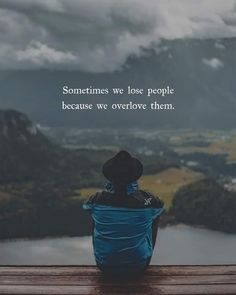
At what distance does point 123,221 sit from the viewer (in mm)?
2529

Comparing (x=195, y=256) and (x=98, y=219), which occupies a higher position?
(x=98, y=219)

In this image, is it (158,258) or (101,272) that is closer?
(101,272)

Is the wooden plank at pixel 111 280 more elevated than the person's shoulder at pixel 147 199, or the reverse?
the person's shoulder at pixel 147 199

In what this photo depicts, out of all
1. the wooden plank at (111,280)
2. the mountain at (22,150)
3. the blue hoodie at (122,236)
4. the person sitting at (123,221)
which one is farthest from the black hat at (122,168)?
the mountain at (22,150)

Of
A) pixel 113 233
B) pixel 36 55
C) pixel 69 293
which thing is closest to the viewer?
pixel 69 293

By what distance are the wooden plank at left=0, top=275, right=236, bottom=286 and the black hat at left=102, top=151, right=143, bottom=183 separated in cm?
41

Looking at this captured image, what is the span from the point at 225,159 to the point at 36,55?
1303 mm

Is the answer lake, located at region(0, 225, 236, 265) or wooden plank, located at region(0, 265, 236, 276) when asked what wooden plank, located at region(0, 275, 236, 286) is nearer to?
wooden plank, located at region(0, 265, 236, 276)

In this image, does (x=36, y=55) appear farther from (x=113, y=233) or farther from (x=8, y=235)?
(x=113, y=233)

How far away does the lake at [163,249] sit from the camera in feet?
11.3

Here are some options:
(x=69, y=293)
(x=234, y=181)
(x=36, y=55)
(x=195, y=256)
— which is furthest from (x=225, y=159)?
(x=69, y=293)

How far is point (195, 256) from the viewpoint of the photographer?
3.46 metres

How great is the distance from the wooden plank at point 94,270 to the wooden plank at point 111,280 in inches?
1.9

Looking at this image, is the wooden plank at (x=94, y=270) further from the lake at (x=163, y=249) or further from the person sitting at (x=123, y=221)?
the lake at (x=163, y=249)
